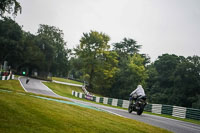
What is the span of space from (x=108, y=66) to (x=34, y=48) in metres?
22.4

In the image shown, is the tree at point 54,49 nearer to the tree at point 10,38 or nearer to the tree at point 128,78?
the tree at point 10,38

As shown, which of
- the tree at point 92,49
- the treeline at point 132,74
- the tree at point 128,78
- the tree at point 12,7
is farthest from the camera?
the tree at point 128,78

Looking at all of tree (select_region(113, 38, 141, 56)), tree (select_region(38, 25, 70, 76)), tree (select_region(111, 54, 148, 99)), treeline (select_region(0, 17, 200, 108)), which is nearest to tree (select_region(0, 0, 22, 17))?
treeline (select_region(0, 17, 200, 108))

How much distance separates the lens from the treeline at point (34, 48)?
58.0m

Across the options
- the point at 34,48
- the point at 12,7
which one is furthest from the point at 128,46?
the point at 12,7

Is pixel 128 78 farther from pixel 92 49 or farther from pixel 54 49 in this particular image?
pixel 54 49

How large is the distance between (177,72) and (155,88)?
366 inches

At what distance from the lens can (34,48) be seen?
6400cm

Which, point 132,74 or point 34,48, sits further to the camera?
point 34,48

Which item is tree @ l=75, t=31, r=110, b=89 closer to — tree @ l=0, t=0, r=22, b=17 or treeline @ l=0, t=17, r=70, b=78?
treeline @ l=0, t=17, r=70, b=78

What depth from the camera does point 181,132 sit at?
8680mm

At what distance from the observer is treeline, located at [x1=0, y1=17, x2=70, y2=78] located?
58.0 meters

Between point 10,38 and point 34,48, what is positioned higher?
point 10,38

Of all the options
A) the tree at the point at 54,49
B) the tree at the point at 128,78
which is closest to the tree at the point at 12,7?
the tree at the point at 128,78
